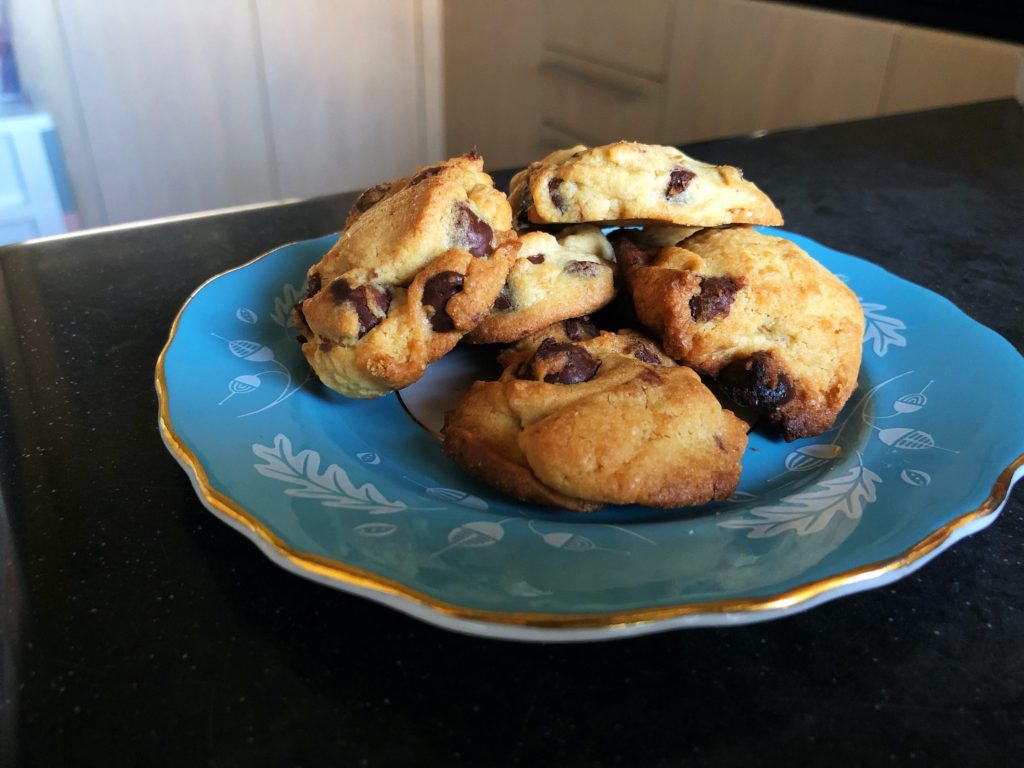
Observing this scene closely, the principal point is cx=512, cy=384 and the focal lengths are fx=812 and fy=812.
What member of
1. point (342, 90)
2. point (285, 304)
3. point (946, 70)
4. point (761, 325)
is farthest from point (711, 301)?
point (342, 90)

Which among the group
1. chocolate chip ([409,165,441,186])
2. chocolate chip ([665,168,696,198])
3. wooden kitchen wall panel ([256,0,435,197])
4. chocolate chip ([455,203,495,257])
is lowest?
wooden kitchen wall panel ([256,0,435,197])

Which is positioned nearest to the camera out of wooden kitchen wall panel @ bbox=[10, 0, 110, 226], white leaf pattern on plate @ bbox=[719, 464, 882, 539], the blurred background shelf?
white leaf pattern on plate @ bbox=[719, 464, 882, 539]

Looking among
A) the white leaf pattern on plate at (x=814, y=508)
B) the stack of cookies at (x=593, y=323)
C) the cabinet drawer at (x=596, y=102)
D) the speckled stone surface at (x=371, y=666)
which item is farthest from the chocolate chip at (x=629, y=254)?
the cabinet drawer at (x=596, y=102)

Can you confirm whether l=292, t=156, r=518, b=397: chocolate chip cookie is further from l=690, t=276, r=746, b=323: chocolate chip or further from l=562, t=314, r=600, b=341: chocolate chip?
l=690, t=276, r=746, b=323: chocolate chip

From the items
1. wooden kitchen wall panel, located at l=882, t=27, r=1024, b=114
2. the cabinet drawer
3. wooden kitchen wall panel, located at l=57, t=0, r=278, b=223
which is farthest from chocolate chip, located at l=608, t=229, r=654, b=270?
wooden kitchen wall panel, located at l=57, t=0, r=278, b=223

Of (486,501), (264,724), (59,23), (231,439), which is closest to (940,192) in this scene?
(486,501)

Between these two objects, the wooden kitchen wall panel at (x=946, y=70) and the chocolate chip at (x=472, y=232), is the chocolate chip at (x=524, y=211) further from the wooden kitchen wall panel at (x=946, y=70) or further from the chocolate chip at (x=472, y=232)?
the wooden kitchen wall panel at (x=946, y=70)
